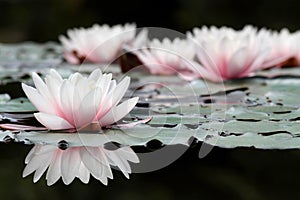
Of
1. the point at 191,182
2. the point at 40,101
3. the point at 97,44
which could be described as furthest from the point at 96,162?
the point at 97,44

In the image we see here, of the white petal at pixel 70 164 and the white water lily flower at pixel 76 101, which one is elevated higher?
the white water lily flower at pixel 76 101

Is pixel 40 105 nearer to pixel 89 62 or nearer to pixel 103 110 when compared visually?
pixel 103 110

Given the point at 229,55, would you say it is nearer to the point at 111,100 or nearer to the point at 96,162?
the point at 111,100

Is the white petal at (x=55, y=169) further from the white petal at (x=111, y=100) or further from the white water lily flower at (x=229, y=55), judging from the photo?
the white water lily flower at (x=229, y=55)

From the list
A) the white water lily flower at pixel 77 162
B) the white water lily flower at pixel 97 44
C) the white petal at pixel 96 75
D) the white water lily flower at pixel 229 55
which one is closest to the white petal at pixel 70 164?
the white water lily flower at pixel 77 162

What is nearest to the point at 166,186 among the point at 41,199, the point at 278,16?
the point at 41,199

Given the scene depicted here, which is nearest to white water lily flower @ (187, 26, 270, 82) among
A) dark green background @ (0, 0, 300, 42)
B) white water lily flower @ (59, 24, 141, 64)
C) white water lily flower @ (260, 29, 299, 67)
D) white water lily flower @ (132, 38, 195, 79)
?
white water lily flower @ (132, 38, 195, 79)
